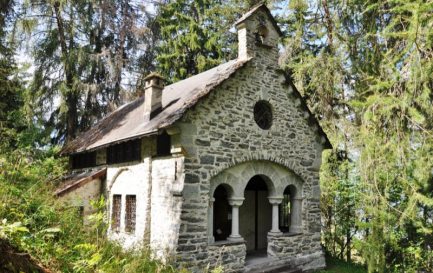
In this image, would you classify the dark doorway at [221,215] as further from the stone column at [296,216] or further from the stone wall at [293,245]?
the stone column at [296,216]

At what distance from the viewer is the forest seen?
6148 millimetres

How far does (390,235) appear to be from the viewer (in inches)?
382

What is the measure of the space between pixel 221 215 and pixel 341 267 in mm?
4528

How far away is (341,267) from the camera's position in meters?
12.5

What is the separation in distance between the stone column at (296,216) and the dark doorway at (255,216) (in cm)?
132

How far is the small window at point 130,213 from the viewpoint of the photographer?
10.8 metres

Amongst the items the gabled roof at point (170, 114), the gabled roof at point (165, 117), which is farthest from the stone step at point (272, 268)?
the gabled roof at point (165, 117)

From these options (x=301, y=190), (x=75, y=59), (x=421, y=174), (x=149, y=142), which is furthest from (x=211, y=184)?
(x=75, y=59)

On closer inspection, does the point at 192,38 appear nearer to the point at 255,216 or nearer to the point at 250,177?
the point at 255,216

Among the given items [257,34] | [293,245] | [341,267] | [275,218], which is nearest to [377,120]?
[275,218]

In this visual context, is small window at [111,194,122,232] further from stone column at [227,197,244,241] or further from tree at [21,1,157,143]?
tree at [21,1,157,143]

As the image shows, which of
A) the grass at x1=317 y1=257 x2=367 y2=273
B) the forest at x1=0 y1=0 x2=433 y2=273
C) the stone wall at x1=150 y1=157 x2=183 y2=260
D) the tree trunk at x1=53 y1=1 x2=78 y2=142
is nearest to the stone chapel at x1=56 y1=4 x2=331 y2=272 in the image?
the stone wall at x1=150 y1=157 x2=183 y2=260

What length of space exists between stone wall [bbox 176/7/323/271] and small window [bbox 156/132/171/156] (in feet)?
2.11

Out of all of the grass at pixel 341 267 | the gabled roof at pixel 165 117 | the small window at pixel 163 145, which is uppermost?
the gabled roof at pixel 165 117
